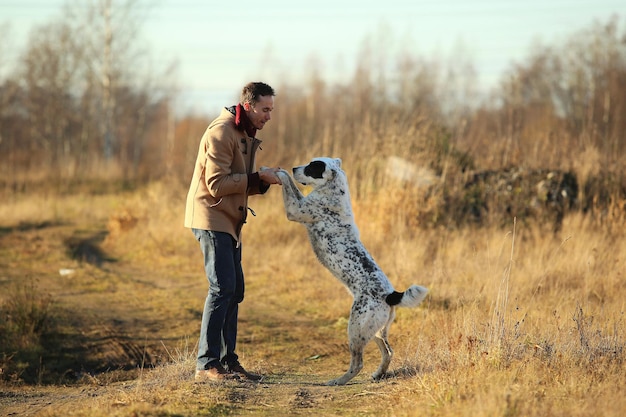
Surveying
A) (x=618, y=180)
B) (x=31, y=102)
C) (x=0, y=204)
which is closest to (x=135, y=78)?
(x=31, y=102)

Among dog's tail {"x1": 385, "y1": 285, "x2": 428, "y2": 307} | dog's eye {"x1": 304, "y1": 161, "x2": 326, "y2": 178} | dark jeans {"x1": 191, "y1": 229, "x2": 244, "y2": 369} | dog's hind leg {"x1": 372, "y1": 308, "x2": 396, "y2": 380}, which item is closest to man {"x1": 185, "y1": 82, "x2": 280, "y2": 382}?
dark jeans {"x1": 191, "y1": 229, "x2": 244, "y2": 369}

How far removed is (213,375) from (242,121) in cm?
197

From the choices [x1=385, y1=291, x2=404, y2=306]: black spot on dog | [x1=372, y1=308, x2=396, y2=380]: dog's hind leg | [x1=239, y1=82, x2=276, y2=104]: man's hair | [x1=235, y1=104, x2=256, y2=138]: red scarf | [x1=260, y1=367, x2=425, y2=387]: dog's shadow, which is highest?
[x1=239, y1=82, x2=276, y2=104]: man's hair

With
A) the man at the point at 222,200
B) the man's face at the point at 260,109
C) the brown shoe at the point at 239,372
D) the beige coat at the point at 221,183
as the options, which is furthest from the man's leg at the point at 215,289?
the man's face at the point at 260,109

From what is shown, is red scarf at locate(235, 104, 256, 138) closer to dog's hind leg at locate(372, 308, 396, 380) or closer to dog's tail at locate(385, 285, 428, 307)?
dog's tail at locate(385, 285, 428, 307)

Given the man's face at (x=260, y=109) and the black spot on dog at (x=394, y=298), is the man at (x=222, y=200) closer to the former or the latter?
the man's face at (x=260, y=109)

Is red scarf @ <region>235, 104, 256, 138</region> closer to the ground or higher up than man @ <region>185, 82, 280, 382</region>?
higher up

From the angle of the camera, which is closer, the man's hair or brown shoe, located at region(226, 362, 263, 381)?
the man's hair

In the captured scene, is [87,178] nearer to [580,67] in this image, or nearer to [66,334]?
[66,334]

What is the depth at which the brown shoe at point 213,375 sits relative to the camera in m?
5.73

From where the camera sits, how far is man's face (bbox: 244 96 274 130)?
5.80 metres

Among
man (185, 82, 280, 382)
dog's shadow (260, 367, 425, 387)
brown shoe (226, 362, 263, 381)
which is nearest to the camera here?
man (185, 82, 280, 382)

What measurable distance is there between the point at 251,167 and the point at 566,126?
461 inches

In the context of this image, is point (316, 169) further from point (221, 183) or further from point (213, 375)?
point (213, 375)
